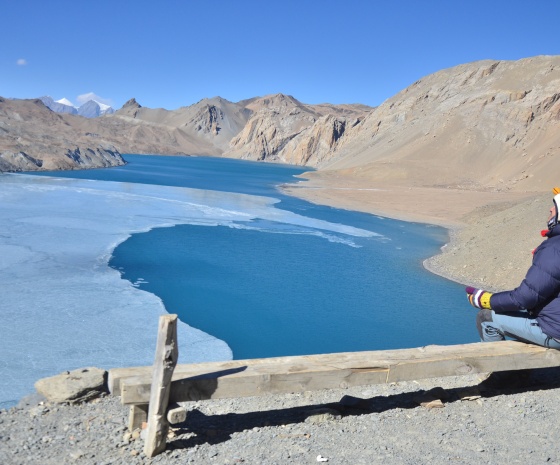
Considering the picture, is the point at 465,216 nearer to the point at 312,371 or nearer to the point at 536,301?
the point at 536,301

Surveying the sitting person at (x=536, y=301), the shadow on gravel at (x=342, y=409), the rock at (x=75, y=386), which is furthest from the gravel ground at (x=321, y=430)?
the sitting person at (x=536, y=301)

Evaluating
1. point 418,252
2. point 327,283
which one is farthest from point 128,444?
point 418,252

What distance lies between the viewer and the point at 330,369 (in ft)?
15.4

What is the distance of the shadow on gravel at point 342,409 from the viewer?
4812 mm

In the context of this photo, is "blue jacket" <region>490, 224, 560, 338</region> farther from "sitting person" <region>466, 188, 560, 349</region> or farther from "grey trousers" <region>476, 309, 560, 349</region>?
"grey trousers" <region>476, 309, 560, 349</region>

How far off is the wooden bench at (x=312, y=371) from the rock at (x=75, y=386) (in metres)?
1.37

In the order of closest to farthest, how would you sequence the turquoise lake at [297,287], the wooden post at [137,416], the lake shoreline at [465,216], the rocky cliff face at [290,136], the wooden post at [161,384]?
the wooden post at [161,384] → the wooden post at [137,416] → the turquoise lake at [297,287] → the lake shoreline at [465,216] → the rocky cliff face at [290,136]

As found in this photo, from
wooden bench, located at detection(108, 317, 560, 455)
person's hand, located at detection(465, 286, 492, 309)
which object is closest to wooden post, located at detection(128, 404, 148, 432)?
wooden bench, located at detection(108, 317, 560, 455)

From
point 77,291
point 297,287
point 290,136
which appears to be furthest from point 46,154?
point 290,136

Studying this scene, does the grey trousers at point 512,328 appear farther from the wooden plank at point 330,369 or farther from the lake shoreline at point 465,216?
the lake shoreline at point 465,216

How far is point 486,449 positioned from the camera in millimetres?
4570

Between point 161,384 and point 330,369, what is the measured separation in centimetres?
138

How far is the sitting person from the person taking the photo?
465cm

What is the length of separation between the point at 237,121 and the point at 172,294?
183 m
